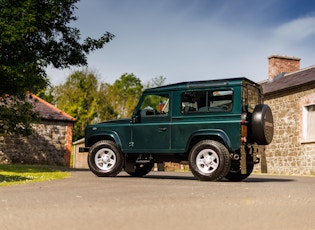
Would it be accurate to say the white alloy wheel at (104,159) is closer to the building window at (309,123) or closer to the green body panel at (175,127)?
the green body panel at (175,127)

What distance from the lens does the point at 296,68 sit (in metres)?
26.2

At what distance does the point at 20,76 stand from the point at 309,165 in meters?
12.1

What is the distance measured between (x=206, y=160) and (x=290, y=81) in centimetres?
1296

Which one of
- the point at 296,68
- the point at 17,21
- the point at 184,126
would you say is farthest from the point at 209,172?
the point at 296,68

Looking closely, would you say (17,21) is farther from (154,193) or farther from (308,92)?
(308,92)

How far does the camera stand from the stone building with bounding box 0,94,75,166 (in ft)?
84.9

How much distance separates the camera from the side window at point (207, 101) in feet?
34.4

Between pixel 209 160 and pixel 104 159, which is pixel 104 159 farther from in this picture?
pixel 209 160

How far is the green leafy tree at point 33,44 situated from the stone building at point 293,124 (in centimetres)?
835

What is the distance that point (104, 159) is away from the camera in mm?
11742

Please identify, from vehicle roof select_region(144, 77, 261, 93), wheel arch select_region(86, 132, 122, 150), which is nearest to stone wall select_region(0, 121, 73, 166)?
wheel arch select_region(86, 132, 122, 150)

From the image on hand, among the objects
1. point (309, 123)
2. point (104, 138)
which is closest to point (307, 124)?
point (309, 123)

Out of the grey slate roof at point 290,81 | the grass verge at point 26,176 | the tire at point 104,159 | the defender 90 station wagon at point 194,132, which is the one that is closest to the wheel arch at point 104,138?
the defender 90 station wagon at point 194,132

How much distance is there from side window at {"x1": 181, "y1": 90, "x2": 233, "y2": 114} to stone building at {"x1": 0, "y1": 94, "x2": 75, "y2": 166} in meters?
16.3
